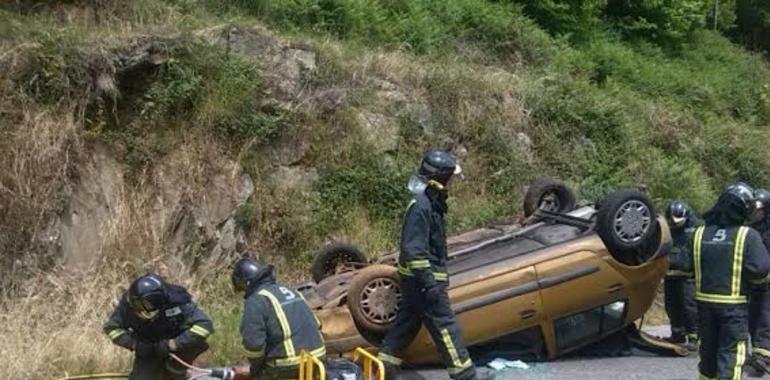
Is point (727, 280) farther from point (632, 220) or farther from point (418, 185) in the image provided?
point (418, 185)

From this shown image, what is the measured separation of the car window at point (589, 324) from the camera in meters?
8.36

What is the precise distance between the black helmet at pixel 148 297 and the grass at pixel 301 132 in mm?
1706

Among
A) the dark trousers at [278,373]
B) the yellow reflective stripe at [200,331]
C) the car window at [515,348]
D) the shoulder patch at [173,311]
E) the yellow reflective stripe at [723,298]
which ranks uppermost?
the yellow reflective stripe at [723,298]

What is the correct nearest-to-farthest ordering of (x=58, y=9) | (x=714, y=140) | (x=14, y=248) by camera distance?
1. (x=14, y=248)
2. (x=58, y=9)
3. (x=714, y=140)

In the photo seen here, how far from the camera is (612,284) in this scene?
820 centimetres

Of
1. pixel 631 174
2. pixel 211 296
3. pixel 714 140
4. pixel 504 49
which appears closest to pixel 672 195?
pixel 631 174

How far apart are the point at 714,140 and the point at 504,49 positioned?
12.4 feet

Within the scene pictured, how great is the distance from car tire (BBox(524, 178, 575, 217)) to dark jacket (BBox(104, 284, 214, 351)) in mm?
4161

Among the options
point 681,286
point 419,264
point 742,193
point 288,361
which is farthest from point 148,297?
point 681,286

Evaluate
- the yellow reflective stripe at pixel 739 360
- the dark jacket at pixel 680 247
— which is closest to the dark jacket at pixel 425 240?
the yellow reflective stripe at pixel 739 360

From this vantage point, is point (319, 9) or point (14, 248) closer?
point (14, 248)

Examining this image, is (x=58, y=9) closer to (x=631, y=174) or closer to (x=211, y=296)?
(x=211, y=296)

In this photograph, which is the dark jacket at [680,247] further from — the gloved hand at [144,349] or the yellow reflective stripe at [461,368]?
the gloved hand at [144,349]

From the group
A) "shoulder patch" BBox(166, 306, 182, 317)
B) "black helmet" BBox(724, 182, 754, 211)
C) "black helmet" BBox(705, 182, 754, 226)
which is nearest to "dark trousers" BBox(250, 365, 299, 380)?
"shoulder patch" BBox(166, 306, 182, 317)
